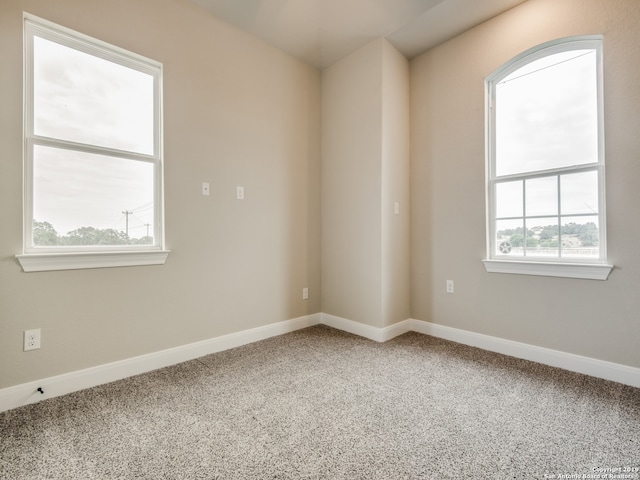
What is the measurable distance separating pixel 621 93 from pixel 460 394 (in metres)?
2.19

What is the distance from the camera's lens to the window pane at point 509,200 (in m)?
2.52

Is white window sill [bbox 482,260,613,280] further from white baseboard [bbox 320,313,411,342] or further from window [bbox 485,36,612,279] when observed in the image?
white baseboard [bbox 320,313,411,342]

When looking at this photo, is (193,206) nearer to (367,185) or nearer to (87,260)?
(87,260)

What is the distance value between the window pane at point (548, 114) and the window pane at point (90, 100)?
2.83 metres

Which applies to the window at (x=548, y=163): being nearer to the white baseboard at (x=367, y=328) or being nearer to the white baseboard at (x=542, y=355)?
the white baseboard at (x=542, y=355)

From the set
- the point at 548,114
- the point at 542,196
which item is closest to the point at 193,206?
the point at 542,196

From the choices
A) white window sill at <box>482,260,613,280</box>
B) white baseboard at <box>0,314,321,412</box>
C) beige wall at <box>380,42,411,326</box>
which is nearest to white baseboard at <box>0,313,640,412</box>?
white baseboard at <box>0,314,321,412</box>

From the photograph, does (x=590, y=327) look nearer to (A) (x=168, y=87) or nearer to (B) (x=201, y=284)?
(B) (x=201, y=284)

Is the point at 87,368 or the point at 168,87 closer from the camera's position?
the point at 87,368

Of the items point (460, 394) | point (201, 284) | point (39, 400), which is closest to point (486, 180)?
point (460, 394)

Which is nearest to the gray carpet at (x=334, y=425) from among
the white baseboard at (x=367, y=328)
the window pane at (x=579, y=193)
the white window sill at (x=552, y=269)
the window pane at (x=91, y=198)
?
the white baseboard at (x=367, y=328)

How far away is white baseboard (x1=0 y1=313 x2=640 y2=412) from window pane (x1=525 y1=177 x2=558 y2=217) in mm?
1046

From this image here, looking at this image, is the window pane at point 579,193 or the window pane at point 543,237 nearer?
the window pane at point 579,193

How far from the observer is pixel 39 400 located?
5.87 ft
